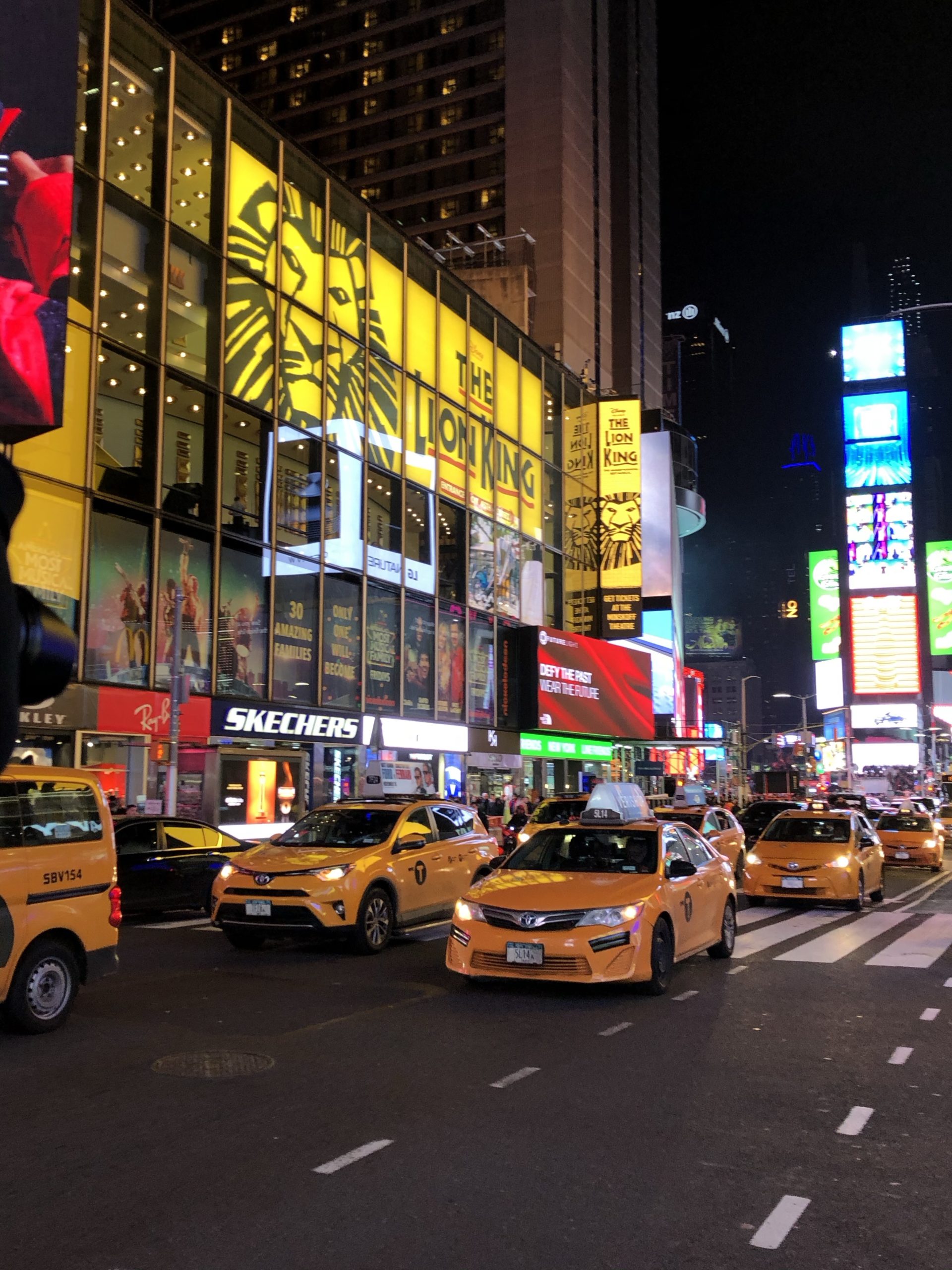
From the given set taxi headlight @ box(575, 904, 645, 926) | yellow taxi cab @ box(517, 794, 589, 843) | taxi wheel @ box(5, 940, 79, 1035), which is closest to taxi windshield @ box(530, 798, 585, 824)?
yellow taxi cab @ box(517, 794, 589, 843)

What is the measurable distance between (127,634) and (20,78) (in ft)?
35.5

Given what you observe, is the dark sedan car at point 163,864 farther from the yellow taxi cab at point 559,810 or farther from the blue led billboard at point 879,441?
the blue led billboard at point 879,441

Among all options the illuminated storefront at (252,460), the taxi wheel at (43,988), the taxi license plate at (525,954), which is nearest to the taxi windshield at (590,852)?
the taxi license plate at (525,954)

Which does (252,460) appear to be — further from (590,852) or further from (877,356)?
(877,356)

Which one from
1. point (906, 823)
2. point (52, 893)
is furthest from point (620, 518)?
point (52, 893)

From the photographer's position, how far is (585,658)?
43781 millimetres

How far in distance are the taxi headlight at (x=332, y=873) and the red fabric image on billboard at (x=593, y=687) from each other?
27.5m

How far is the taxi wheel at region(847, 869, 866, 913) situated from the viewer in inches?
687

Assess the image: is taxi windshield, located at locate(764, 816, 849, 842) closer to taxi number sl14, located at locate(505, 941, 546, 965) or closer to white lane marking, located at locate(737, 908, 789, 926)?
white lane marking, located at locate(737, 908, 789, 926)

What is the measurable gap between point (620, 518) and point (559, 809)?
1104 inches

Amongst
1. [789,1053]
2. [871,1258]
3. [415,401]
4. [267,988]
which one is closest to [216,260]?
[415,401]

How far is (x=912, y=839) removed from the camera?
28.8 metres

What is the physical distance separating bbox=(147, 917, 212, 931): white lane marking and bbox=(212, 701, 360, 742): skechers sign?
9.91 metres

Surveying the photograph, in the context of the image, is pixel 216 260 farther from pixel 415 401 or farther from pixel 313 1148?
pixel 313 1148
